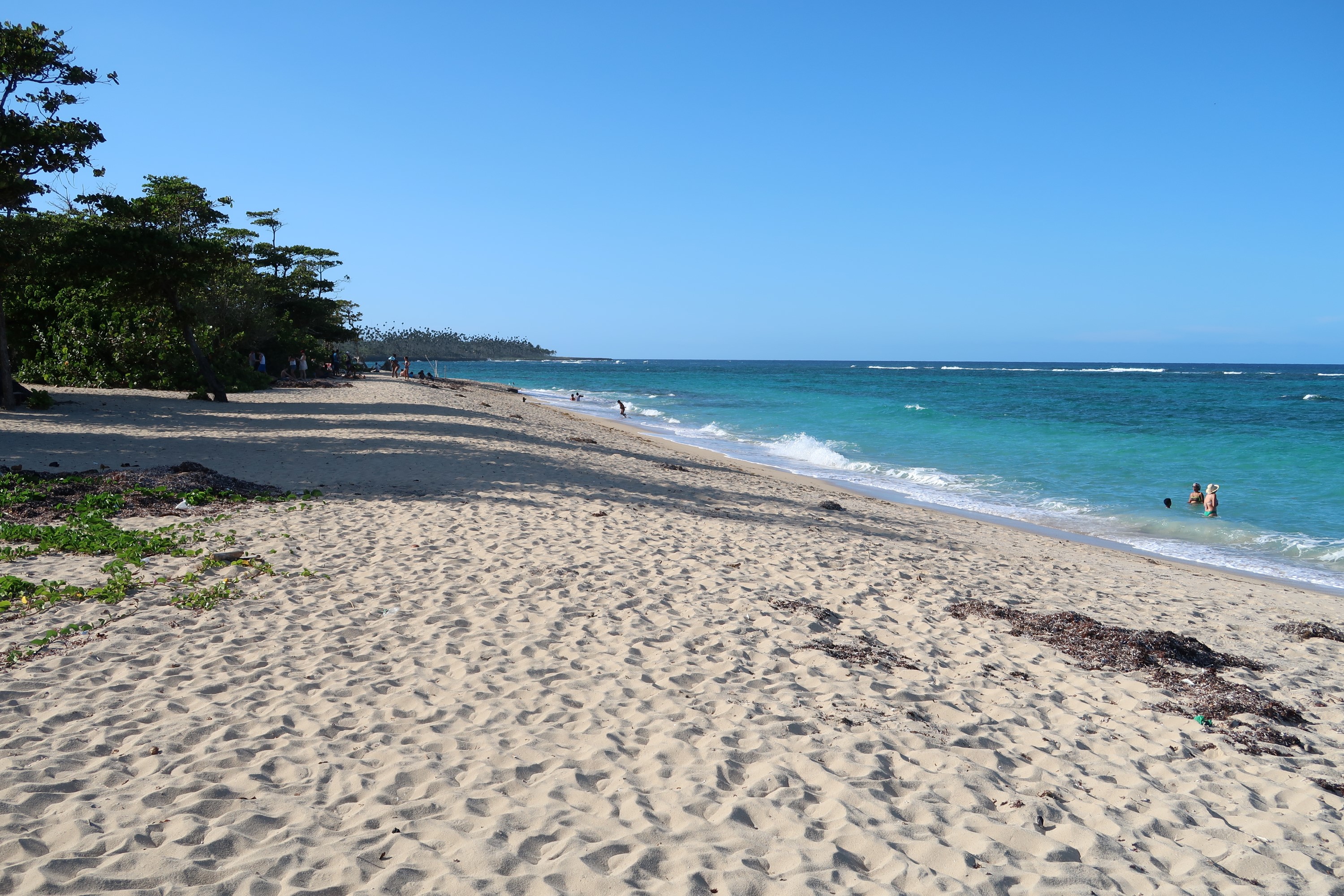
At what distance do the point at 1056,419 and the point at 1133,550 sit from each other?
30.4 meters

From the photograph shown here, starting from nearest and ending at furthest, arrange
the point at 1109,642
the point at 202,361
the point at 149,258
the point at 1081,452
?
1. the point at 1109,642
2. the point at 149,258
3. the point at 202,361
4. the point at 1081,452

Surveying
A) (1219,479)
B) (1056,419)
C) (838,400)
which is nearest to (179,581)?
(1219,479)

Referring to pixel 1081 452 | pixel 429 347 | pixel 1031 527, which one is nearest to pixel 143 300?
pixel 1031 527

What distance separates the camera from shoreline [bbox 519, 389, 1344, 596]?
11.8m

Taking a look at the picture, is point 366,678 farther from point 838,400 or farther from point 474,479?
point 838,400

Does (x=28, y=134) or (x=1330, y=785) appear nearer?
(x=1330, y=785)

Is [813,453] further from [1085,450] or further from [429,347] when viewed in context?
[429,347]

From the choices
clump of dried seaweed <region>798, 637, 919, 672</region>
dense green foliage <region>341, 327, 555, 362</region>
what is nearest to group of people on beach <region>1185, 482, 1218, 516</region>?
clump of dried seaweed <region>798, 637, 919, 672</region>

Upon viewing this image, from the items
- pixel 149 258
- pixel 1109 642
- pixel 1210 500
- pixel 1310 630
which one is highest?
pixel 149 258

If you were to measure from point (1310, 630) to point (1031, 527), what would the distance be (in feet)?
23.6

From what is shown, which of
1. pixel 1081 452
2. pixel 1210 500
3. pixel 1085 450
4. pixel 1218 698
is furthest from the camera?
pixel 1085 450

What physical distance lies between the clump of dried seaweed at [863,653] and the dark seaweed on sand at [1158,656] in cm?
160

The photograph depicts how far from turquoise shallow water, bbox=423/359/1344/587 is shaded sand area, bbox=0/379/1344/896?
19.8 ft

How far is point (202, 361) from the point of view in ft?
76.6
